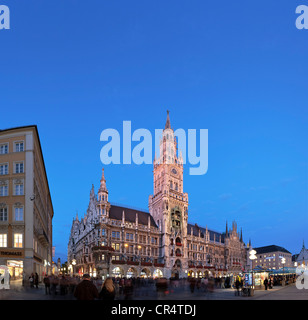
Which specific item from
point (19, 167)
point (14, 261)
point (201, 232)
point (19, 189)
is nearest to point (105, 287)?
point (14, 261)

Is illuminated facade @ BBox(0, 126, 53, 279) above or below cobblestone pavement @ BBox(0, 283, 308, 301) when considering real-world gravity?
above

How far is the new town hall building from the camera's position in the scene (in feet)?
261

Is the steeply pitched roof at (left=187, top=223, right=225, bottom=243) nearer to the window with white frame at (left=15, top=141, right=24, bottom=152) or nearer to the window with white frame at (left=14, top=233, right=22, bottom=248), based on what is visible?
the window with white frame at (left=14, top=233, right=22, bottom=248)

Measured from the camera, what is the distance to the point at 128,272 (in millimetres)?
80750

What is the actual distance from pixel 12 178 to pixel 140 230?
161 ft

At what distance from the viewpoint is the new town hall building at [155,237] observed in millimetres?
79562

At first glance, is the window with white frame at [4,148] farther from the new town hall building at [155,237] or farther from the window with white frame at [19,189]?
the new town hall building at [155,237]

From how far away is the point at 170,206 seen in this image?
95.2 meters

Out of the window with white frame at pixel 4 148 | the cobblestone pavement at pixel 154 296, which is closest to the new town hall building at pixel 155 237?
the window with white frame at pixel 4 148

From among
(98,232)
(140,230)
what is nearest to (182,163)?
(140,230)

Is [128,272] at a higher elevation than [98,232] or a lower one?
lower

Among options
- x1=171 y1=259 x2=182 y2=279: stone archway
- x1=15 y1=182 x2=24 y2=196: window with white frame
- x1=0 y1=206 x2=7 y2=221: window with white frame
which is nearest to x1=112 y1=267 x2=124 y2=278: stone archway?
x1=171 y1=259 x2=182 y2=279: stone archway
